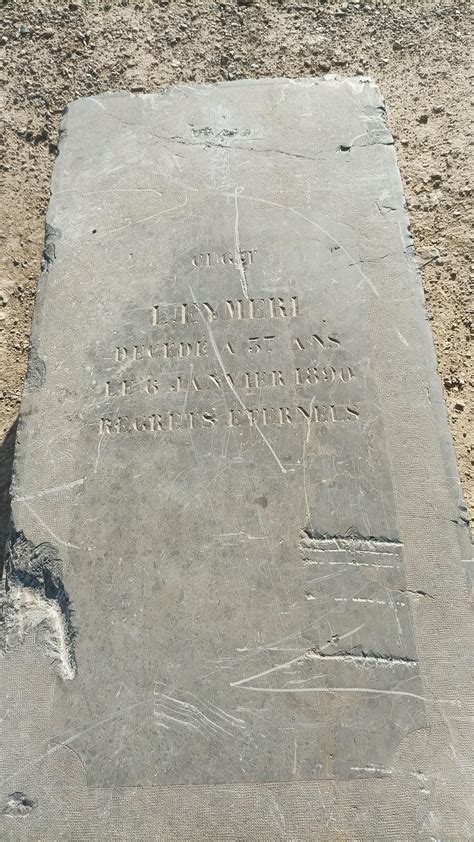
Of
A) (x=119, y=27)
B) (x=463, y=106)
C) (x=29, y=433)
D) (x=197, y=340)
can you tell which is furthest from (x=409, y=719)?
(x=119, y=27)

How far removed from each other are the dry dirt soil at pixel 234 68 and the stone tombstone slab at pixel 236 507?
1413 mm

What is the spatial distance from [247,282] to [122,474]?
977mm

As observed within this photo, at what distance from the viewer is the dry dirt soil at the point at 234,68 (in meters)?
3.98

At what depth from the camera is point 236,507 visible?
2096mm

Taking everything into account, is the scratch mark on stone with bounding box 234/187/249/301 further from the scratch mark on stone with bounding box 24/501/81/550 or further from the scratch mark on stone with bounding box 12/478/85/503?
the scratch mark on stone with bounding box 24/501/81/550

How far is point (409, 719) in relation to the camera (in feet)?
6.04

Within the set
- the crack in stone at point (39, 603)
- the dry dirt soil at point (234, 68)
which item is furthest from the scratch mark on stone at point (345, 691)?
the dry dirt soil at point (234, 68)

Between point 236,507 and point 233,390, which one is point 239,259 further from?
point 236,507

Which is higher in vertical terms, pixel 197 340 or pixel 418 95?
pixel 418 95

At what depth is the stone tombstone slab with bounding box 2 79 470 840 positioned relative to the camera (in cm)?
181

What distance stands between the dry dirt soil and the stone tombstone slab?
1.41 metres

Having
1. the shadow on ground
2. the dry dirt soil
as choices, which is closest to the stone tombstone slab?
the shadow on ground

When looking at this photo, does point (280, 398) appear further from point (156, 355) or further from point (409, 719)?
point (409, 719)

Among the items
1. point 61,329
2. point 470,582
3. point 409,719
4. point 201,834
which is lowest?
point 201,834
